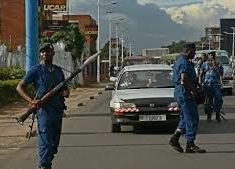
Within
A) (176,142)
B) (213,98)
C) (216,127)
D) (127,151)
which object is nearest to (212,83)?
(213,98)

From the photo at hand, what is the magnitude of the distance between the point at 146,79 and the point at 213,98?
2.93 meters

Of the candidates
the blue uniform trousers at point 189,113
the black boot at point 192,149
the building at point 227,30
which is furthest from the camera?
the building at point 227,30

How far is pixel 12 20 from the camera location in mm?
73688

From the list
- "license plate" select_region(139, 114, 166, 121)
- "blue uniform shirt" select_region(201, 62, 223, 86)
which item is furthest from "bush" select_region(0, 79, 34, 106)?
"license plate" select_region(139, 114, 166, 121)

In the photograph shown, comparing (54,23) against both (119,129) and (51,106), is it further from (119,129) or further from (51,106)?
(51,106)

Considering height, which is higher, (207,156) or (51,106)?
(51,106)

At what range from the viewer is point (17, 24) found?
73.6 meters

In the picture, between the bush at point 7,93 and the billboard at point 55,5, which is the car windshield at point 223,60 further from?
the billboard at point 55,5

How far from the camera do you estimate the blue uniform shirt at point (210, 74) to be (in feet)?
62.7

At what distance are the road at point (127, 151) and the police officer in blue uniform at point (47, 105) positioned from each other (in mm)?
2007

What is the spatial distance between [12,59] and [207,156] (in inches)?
1161

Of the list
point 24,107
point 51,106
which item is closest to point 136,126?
point 51,106

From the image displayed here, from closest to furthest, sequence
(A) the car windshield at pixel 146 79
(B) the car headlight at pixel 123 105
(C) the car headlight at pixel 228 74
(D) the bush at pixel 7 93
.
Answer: (B) the car headlight at pixel 123 105
(A) the car windshield at pixel 146 79
(D) the bush at pixel 7 93
(C) the car headlight at pixel 228 74

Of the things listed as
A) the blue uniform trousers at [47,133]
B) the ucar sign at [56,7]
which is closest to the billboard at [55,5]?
the ucar sign at [56,7]
